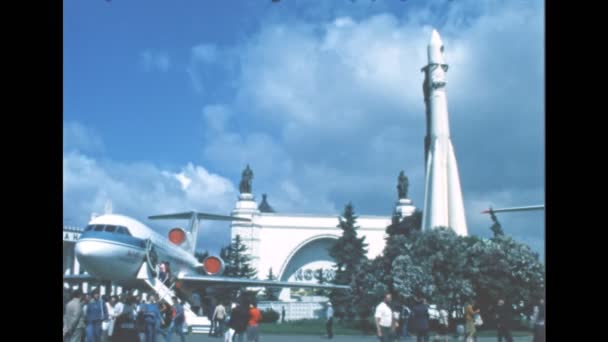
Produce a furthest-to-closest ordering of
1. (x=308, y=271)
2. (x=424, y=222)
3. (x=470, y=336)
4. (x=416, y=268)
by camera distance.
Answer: (x=308, y=271) < (x=424, y=222) < (x=416, y=268) < (x=470, y=336)

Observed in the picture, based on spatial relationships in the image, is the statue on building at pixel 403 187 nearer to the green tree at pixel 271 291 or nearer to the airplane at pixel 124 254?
the green tree at pixel 271 291

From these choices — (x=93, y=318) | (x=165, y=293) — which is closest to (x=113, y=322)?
(x=93, y=318)

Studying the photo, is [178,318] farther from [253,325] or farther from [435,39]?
[435,39]

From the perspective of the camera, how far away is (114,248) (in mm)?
20859

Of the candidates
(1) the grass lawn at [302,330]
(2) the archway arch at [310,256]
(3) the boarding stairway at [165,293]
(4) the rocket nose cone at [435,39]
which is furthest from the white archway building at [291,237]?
(3) the boarding stairway at [165,293]

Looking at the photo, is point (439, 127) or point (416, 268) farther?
point (439, 127)

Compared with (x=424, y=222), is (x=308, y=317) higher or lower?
lower

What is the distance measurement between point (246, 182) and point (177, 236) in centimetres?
3114

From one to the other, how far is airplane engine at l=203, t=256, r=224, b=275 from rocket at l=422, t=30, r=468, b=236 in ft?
59.5

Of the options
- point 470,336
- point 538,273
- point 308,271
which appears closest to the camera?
point 470,336
